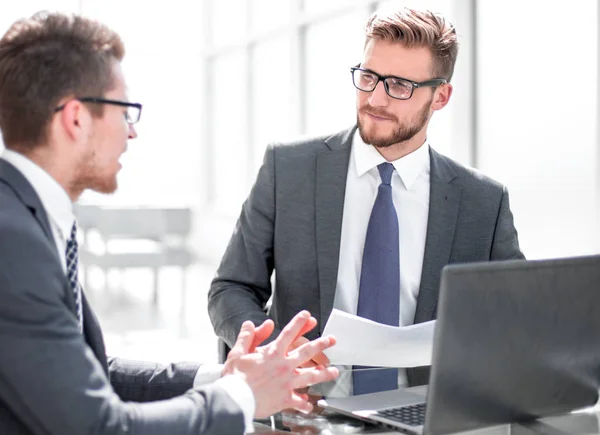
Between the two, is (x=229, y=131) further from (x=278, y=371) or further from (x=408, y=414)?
(x=278, y=371)

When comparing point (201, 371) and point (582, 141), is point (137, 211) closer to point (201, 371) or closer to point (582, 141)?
point (582, 141)

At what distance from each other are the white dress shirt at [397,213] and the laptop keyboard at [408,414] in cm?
55

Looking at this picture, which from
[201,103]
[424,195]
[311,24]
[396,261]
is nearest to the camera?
[396,261]

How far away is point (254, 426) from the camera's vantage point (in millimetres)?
1426

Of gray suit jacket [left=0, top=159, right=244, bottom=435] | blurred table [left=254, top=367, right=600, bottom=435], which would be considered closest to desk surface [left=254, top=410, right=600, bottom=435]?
blurred table [left=254, top=367, right=600, bottom=435]

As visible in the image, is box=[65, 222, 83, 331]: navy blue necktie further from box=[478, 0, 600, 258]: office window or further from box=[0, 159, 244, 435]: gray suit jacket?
box=[478, 0, 600, 258]: office window

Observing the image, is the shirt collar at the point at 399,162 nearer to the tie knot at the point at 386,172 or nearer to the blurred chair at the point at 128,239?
the tie knot at the point at 386,172

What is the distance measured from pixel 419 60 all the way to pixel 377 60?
112 millimetres

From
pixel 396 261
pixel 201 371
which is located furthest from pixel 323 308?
pixel 201 371

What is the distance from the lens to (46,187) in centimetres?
120

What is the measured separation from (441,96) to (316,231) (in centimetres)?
51

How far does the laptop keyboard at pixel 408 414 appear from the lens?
1396 mm

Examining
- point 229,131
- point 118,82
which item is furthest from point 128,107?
point 229,131

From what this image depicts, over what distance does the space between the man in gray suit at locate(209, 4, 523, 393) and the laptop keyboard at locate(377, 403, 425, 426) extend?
49cm
